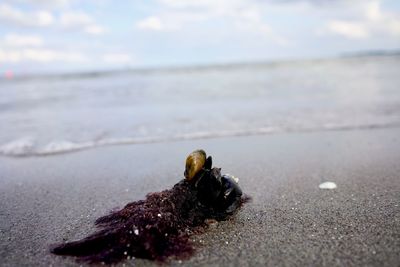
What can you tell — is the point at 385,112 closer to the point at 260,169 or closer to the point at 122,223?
the point at 260,169

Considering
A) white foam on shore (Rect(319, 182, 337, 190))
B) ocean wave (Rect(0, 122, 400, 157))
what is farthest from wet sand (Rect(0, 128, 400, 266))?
ocean wave (Rect(0, 122, 400, 157))

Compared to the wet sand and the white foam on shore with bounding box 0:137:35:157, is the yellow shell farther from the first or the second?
the white foam on shore with bounding box 0:137:35:157

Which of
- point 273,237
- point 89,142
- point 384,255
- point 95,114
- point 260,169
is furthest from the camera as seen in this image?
point 95,114

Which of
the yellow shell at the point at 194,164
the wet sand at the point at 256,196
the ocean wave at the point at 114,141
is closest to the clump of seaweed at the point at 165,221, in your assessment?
the yellow shell at the point at 194,164

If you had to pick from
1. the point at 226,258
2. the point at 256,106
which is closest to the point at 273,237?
the point at 226,258

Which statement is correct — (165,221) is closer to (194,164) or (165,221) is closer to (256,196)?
Answer: (194,164)

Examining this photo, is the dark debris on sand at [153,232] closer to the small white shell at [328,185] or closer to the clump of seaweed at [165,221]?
A: the clump of seaweed at [165,221]

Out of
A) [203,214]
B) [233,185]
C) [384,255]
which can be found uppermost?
[233,185]
